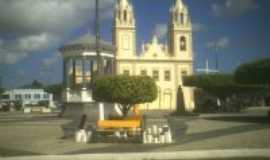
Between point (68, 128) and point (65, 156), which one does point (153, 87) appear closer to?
point (68, 128)

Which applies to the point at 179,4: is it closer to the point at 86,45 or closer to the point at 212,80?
the point at 212,80

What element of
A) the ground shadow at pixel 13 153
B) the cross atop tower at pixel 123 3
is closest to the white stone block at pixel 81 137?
the ground shadow at pixel 13 153

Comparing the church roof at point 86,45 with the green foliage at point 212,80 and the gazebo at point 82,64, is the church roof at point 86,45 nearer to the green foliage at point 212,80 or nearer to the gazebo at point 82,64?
the gazebo at point 82,64

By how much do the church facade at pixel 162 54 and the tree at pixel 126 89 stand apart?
45.5 m

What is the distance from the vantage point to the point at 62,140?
59.2 ft

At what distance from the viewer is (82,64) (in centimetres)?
4062

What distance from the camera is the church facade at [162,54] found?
6862 centimetres

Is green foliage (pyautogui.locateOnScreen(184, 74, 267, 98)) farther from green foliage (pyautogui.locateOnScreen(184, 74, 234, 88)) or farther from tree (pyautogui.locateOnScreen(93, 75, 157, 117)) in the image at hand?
tree (pyautogui.locateOnScreen(93, 75, 157, 117))

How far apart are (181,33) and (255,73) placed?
36321 mm

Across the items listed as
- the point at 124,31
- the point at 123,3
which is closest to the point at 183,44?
the point at 124,31

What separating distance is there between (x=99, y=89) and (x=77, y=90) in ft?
54.5

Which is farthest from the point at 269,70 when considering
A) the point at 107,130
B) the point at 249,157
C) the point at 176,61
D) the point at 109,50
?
the point at 176,61

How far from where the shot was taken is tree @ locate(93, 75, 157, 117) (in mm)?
21797

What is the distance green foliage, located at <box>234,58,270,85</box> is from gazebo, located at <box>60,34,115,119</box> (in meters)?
11.1
